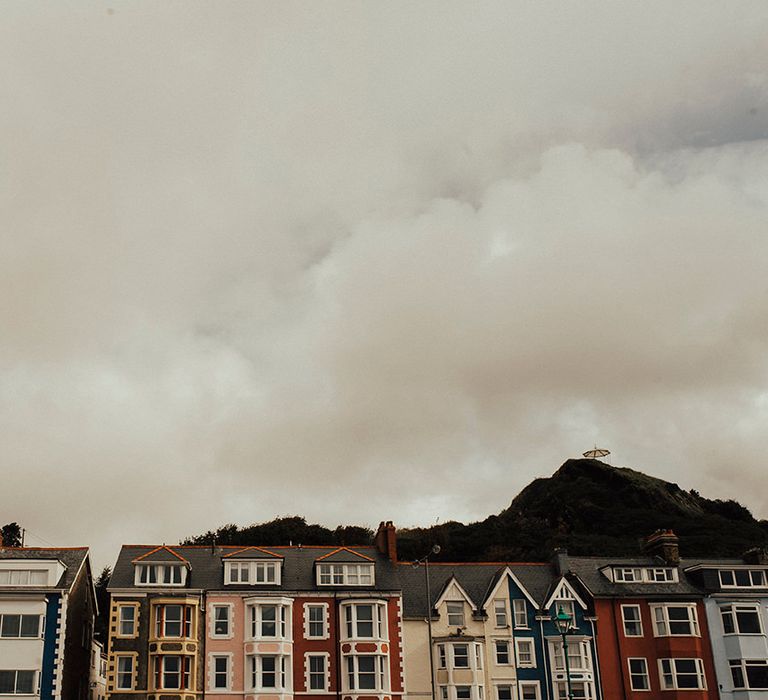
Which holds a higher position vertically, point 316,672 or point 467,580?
point 467,580

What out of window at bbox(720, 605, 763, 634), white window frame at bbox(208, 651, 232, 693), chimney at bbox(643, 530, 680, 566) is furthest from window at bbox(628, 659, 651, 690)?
white window frame at bbox(208, 651, 232, 693)

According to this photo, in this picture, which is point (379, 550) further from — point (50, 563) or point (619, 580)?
point (50, 563)

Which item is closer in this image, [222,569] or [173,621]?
[173,621]

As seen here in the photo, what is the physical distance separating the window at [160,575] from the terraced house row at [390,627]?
92mm

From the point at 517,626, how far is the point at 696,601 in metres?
13.9

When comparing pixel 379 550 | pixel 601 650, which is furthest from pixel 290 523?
pixel 601 650

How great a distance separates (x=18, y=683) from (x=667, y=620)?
45190 millimetres

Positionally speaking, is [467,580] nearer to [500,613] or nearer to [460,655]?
[500,613]

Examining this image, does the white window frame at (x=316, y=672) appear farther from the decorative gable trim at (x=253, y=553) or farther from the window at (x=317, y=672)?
the decorative gable trim at (x=253, y=553)

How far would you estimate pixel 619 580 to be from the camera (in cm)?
7062

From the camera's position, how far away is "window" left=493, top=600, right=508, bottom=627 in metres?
67.8

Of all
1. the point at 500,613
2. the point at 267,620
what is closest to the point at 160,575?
the point at 267,620

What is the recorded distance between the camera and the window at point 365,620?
214 feet

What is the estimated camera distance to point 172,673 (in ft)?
203
